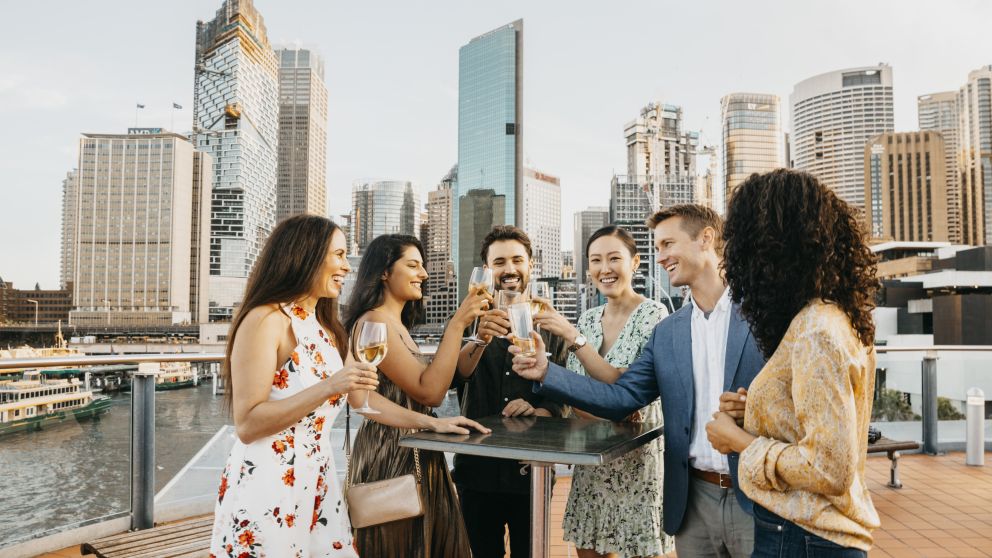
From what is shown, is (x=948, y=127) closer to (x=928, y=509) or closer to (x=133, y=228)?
(x=133, y=228)

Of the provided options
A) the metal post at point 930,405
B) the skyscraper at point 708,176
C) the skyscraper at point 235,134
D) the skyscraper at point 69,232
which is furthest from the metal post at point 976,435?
the skyscraper at point 708,176

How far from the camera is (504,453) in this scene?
4.90ft

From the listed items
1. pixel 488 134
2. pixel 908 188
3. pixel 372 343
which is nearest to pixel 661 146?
pixel 908 188

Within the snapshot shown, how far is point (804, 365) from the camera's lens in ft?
3.59

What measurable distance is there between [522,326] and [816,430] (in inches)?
34.5

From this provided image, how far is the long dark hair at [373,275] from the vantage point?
7.18ft

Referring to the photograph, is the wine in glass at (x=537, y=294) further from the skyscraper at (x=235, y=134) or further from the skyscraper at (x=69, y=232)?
the skyscraper at (x=69, y=232)

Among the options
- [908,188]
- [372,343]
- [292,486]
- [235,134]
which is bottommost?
[292,486]

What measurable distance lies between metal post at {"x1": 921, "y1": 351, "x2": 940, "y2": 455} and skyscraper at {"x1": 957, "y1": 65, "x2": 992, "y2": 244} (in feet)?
403

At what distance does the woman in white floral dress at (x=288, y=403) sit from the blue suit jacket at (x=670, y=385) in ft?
1.34

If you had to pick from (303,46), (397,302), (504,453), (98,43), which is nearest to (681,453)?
(504,453)

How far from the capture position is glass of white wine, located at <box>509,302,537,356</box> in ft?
5.87

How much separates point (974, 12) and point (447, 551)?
47.6m

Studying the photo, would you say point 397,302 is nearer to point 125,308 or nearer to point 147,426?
point 147,426
